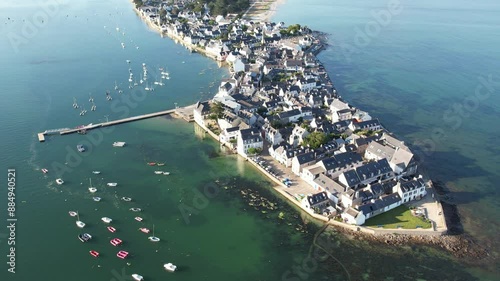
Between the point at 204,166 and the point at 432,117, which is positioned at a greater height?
the point at 432,117

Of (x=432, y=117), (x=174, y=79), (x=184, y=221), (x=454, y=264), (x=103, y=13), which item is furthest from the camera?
(x=103, y=13)

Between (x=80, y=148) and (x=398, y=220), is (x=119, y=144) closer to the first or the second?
(x=80, y=148)

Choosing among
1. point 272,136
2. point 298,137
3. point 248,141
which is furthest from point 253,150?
point 298,137

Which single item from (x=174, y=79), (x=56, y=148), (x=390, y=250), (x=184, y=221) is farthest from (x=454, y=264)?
(x=174, y=79)

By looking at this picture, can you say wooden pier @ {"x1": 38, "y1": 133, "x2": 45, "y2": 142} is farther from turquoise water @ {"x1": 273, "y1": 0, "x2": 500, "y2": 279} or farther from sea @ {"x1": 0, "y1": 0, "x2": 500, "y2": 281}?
turquoise water @ {"x1": 273, "y1": 0, "x2": 500, "y2": 279}

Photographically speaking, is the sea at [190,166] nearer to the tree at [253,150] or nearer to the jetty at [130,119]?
the jetty at [130,119]

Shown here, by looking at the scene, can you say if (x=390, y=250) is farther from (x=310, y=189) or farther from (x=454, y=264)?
(x=310, y=189)

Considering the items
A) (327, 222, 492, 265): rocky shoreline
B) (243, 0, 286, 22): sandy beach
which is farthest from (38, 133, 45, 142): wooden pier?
(243, 0, 286, 22): sandy beach
